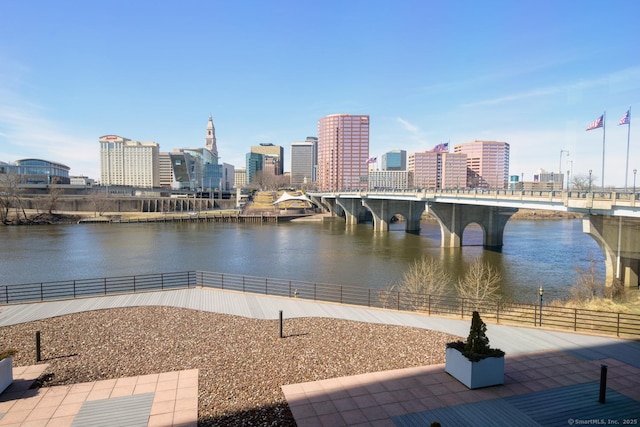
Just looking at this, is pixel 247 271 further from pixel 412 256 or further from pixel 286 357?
pixel 286 357

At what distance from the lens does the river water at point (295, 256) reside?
115 ft

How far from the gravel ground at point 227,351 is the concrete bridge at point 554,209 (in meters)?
22.9

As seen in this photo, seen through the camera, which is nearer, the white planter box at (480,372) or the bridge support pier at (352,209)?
the white planter box at (480,372)

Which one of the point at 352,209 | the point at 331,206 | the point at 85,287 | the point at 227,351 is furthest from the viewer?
the point at 331,206

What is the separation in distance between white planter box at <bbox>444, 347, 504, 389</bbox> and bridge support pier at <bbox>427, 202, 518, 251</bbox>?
47.2m

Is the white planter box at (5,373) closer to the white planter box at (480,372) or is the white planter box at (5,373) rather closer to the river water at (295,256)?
the white planter box at (480,372)

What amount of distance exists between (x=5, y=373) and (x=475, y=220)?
184ft

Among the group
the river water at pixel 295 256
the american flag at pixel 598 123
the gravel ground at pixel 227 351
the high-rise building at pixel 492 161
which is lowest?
the river water at pixel 295 256

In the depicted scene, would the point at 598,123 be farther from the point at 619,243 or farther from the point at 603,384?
the point at 603,384

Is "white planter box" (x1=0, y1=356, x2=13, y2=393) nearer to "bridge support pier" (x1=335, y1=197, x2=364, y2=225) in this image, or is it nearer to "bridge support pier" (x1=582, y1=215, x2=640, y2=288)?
"bridge support pier" (x1=582, y1=215, x2=640, y2=288)

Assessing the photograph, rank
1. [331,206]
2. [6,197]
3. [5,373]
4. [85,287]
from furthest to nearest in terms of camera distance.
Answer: [331,206] → [6,197] → [85,287] → [5,373]

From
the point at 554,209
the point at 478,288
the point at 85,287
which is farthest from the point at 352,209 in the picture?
the point at 478,288

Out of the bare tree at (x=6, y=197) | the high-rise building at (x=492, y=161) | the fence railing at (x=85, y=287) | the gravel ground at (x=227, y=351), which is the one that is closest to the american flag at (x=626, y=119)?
the gravel ground at (x=227, y=351)

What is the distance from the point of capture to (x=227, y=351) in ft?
41.3
